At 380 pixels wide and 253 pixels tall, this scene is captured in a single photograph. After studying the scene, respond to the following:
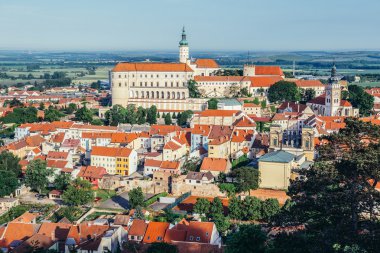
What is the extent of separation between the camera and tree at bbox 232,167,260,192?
111 feet

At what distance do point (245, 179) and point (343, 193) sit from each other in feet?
58.0

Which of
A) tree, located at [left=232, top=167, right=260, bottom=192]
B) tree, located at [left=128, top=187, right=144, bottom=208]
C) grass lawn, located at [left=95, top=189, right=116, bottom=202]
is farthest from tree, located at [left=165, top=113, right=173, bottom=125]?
tree, located at [left=128, top=187, right=144, bottom=208]

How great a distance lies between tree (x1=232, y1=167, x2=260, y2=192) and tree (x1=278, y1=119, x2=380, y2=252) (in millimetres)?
16074

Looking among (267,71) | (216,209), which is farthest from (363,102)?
(216,209)

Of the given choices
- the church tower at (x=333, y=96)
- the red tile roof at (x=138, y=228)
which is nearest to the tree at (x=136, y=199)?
the red tile roof at (x=138, y=228)

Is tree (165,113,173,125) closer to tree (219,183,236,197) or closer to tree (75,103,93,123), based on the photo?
tree (75,103,93,123)

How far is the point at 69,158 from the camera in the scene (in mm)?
40469

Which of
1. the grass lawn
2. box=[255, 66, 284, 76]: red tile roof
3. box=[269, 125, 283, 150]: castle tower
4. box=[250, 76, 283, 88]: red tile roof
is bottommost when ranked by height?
the grass lawn

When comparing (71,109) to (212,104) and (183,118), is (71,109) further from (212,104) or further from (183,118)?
(212,104)

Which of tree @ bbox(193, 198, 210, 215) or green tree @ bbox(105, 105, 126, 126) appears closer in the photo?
tree @ bbox(193, 198, 210, 215)

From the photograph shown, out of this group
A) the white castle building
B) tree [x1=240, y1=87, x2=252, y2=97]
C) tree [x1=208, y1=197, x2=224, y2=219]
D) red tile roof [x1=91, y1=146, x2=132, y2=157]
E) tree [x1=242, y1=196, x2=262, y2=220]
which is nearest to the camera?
tree [x1=208, y1=197, x2=224, y2=219]

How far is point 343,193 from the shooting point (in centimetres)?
1617

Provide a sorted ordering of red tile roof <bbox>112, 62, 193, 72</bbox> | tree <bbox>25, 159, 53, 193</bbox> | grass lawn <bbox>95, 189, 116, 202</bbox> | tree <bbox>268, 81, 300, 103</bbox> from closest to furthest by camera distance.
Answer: grass lawn <bbox>95, 189, 116, 202</bbox>
tree <bbox>25, 159, 53, 193</bbox>
tree <bbox>268, 81, 300, 103</bbox>
red tile roof <bbox>112, 62, 193, 72</bbox>

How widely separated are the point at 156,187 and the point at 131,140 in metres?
8.00
